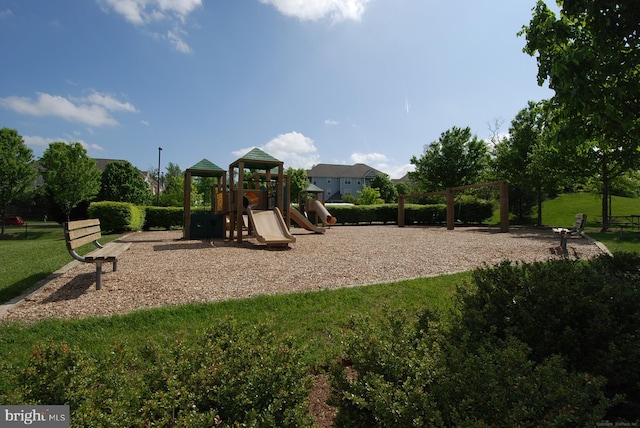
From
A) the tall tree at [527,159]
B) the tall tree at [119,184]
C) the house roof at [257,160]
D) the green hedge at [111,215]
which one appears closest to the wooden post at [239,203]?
the house roof at [257,160]

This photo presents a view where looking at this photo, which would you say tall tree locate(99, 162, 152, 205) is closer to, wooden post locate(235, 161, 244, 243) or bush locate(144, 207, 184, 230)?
bush locate(144, 207, 184, 230)

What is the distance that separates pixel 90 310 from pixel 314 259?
4863mm

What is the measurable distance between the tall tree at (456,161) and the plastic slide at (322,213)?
13.3 metres

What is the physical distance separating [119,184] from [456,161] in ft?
120

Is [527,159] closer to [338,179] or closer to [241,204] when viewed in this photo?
[241,204]

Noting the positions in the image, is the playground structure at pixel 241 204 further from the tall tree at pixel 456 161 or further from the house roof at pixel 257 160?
the tall tree at pixel 456 161

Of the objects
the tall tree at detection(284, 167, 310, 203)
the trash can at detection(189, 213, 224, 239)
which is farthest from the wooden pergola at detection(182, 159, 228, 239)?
the tall tree at detection(284, 167, 310, 203)

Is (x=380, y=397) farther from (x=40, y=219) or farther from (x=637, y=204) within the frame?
(x=40, y=219)

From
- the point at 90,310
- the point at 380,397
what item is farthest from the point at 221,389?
the point at 90,310

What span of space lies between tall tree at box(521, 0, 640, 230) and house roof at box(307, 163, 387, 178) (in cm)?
7621

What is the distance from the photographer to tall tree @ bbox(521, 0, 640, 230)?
4.59 meters

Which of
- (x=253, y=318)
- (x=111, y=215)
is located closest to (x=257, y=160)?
(x=111, y=215)

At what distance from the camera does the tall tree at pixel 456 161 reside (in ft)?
97.8

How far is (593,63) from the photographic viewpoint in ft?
15.9
